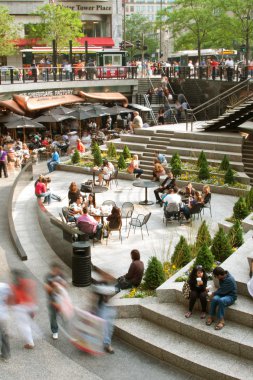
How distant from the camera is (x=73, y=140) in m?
29.0

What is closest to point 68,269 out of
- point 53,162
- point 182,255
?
point 182,255

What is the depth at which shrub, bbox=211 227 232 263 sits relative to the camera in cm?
1262

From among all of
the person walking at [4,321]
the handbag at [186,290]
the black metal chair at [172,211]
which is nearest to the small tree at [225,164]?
the black metal chair at [172,211]

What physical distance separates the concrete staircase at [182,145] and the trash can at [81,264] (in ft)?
34.7

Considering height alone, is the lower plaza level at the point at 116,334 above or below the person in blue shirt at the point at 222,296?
below

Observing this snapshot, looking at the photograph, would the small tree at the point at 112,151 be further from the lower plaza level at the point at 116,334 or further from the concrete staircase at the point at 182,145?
the lower plaza level at the point at 116,334

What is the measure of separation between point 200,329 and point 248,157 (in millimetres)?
13888

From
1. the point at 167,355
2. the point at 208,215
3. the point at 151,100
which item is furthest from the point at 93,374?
the point at 151,100

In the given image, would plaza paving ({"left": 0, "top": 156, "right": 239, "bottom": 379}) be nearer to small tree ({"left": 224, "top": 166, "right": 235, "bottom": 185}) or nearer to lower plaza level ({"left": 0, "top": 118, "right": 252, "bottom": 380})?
lower plaza level ({"left": 0, "top": 118, "right": 252, "bottom": 380})

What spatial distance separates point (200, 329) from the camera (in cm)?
1032

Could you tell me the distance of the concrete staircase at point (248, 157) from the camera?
22469 millimetres

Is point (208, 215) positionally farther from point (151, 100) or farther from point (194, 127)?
point (151, 100)

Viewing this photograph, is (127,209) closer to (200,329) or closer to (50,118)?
(200,329)

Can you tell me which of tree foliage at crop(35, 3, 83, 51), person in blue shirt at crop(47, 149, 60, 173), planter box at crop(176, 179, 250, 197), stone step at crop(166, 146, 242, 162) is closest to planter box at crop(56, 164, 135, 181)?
person in blue shirt at crop(47, 149, 60, 173)
